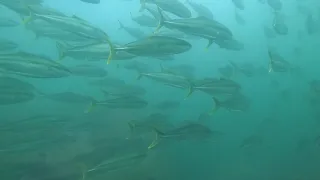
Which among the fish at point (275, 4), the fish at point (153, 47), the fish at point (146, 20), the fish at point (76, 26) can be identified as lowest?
the fish at point (146, 20)

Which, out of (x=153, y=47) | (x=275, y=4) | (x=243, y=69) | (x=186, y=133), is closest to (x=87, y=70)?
(x=153, y=47)

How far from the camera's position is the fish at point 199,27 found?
11.8 feet

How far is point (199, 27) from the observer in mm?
3746

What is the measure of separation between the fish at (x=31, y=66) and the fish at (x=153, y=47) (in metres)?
0.54

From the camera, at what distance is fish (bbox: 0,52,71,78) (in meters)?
3.27

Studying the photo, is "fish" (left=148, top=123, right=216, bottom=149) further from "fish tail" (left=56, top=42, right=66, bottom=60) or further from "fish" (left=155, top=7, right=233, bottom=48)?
"fish tail" (left=56, top=42, right=66, bottom=60)

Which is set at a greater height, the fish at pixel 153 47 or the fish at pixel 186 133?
the fish at pixel 153 47

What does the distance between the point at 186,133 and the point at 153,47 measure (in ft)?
3.72

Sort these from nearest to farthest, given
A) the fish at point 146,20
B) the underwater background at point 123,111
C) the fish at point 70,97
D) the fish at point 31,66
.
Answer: the fish at point 31,66 → the underwater background at point 123,111 → the fish at point 70,97 → the fish at point 146,20

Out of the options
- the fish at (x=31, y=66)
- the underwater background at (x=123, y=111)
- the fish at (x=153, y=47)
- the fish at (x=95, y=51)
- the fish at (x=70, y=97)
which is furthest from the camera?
the fish at (x=70, y=97)

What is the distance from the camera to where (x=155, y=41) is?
346 centimetres

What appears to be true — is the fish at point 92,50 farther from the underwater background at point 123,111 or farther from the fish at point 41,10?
the fish at point 41,10

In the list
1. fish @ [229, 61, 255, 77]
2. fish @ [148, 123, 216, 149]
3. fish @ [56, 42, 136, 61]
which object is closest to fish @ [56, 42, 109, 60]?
fish @ [56, 42, 136, 61]

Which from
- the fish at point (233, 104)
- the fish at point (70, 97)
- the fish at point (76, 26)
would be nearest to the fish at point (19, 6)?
the fish at point (76, 26)
